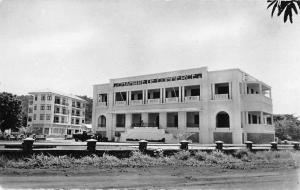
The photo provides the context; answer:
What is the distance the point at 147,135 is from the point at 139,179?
27004 millimetres

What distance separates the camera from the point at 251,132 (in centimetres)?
3603

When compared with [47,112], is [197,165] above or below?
below

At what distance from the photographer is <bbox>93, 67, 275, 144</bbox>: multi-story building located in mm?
35781

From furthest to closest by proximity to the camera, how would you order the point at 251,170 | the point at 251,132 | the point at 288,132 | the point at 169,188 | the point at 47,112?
1. the point at 47,112
2. the point at 288,132
3. the point at 251,132
4. the point at 251,170
5. the point at 169,188

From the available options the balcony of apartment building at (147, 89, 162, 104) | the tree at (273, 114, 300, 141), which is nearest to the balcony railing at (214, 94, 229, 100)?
the balcony of apartment building at (147, 89, 162, 104)

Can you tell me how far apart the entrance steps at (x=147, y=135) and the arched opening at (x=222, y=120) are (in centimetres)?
623

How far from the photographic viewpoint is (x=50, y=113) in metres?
68.9

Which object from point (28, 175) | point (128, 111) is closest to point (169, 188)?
point (28, 175)

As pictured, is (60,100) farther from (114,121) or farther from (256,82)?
(256,82)

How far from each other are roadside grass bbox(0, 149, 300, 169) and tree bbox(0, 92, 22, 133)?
37.2 metres

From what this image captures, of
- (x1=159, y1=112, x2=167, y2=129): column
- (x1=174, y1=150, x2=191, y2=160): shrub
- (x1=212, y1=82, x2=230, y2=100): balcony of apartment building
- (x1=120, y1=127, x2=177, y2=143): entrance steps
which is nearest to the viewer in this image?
(x1=174, y1=150, x2=191, y2=160): shrub

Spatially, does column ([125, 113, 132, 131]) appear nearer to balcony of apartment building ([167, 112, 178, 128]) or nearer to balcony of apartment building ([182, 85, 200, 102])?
balcony of apartment building ([167, 112, 178, 128])

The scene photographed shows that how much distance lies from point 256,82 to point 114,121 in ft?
74.1

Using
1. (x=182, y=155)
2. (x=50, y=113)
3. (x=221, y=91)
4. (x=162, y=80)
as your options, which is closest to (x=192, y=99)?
(x=221, y=91)
